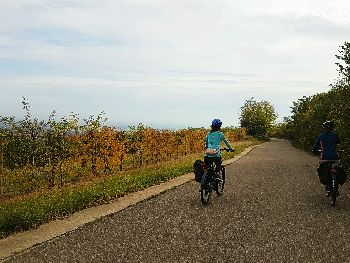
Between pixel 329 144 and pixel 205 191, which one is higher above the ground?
pixel 329 144

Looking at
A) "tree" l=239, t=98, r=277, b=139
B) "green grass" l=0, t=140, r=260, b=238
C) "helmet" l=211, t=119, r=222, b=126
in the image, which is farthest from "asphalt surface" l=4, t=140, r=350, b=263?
"tree" l=239, t=98, r=277, b=139

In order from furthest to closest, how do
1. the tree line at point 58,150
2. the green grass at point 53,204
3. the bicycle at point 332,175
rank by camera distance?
the tree line at point 58,150, the bicycle at point 332,175, the green grass at point 53,204

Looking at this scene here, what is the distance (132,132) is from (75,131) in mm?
5897

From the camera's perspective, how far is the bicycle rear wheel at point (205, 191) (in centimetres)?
1056

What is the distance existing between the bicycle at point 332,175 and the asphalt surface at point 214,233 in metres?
0.30

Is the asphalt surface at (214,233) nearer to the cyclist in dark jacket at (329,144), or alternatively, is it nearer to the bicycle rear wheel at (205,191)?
the bicycle rear wheel at (205,191)

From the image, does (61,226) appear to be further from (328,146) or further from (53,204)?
(328,146)

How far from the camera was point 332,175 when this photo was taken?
10.8m

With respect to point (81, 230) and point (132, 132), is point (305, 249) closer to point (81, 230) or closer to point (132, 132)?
point (81, 230)

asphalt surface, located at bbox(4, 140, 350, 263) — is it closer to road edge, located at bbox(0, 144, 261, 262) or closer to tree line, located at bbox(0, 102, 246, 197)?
road edge, located at bbox(0, 144, 261, 262)

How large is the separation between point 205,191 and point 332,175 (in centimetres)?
337

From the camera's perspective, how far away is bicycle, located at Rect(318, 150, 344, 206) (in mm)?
10750

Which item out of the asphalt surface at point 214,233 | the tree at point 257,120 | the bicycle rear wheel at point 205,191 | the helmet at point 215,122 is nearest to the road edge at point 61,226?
the asphalt surface at point 214,233

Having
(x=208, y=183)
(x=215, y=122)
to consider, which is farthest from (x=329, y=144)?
(x=208, y=183)
